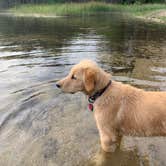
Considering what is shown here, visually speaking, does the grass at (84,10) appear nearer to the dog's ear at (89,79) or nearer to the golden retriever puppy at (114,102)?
the golden retriever puppy at (114,102)

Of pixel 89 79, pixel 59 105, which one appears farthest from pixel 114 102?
pixel 59 105

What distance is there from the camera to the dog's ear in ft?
14.3

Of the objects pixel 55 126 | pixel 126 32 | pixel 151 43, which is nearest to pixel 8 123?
pixel 55 126

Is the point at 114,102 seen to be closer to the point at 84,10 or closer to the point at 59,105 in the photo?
the point at 59,105

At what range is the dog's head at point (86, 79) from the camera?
14.4 feet

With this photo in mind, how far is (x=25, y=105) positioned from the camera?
23.8ft

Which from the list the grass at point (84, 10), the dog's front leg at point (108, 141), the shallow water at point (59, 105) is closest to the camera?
the dog's front leg at point (108, 141)

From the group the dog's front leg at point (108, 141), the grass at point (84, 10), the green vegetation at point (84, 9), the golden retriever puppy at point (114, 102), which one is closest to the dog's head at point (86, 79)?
the golden retriever puppy at point (114, 102)

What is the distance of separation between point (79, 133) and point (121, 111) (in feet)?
5.51

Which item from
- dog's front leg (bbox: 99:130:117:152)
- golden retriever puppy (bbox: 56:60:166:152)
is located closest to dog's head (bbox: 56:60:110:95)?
golden retriever puppy (bbox: 56:60:166:152)

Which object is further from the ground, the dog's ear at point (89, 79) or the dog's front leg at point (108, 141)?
the dog's ear at point (89, 79)

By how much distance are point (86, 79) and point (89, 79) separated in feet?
0.18

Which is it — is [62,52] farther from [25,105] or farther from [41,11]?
[41,11]

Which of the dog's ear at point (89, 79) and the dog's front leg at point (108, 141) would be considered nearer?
the dog's ear at point (89, 79)
